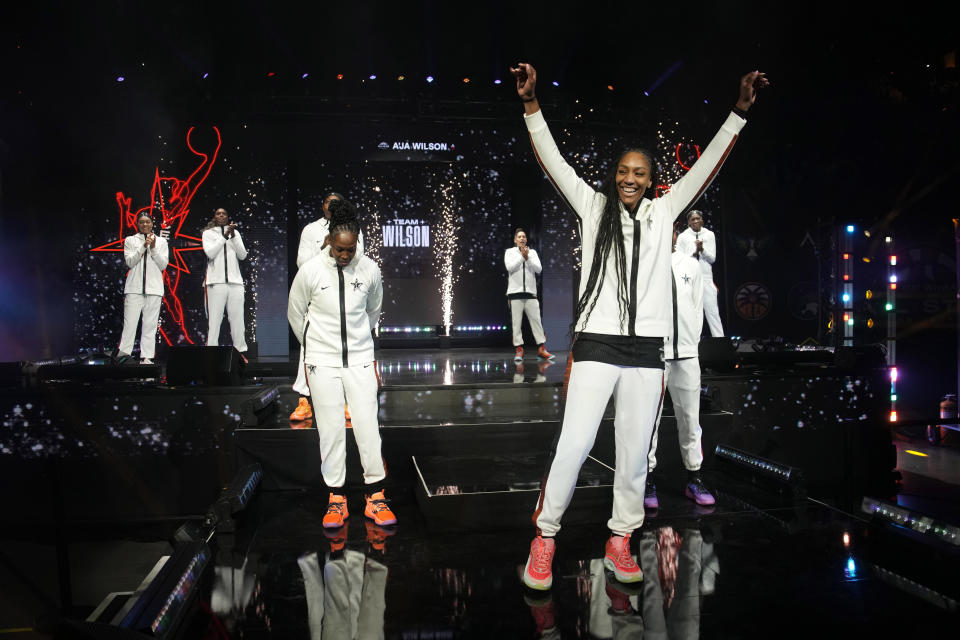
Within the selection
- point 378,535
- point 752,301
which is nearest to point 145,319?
point 378,535

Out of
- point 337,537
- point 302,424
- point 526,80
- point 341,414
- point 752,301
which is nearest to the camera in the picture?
point 526,80

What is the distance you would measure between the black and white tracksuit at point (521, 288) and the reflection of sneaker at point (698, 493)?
4.12 metres

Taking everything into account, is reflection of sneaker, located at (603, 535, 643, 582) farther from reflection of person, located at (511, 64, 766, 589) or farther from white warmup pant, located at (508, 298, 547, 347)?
white warmup pant, located at (508, 298, 547, 347)

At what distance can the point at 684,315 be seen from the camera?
4020 millimetres

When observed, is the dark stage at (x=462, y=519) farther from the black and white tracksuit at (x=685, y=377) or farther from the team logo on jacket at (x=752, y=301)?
the team logo on jacket at (x=752, y=301)

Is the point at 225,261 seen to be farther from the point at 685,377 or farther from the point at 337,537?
the point at 685,377

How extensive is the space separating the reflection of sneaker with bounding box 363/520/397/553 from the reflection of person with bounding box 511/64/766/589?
0.87 metres

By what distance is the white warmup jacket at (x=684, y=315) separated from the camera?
3955 mm

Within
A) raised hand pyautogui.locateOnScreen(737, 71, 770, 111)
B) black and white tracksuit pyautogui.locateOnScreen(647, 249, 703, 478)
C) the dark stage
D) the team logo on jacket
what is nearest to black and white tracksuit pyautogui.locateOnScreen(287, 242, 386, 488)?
the dark stage

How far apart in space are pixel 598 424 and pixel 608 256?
68 cm

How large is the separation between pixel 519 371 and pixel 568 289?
3873 millimetres

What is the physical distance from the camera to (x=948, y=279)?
993cm

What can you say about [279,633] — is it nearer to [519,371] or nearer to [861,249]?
[519,371]

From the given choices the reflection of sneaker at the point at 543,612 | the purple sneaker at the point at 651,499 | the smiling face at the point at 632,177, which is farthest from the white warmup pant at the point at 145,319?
the smiling face at the point at 632,177
